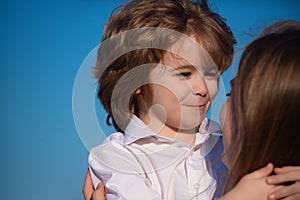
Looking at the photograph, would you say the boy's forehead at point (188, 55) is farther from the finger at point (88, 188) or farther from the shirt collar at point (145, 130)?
the finger at point (88, 188)

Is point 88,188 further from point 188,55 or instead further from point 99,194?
point 188,55

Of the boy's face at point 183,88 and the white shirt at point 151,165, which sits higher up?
the boy's face at point 183,88

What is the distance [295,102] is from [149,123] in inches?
18.0

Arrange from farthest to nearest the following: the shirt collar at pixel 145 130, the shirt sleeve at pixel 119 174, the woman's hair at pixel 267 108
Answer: the shirt collar at pixel 145 130
the shirt sleeve at pixel 119 174
the woman's hair at pixel 267 108

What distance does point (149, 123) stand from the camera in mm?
1158

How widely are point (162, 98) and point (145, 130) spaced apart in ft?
0.28

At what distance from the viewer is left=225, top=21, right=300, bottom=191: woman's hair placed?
0.77 meters

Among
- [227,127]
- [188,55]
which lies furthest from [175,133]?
[227,127]

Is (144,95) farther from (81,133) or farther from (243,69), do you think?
(243,69)

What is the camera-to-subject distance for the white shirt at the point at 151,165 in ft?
3.43

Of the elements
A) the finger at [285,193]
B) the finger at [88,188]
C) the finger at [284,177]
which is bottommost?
the finger at [88,188]

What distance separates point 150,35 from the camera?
1181 millimetres

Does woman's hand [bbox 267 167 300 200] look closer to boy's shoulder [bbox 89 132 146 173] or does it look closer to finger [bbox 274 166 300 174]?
finger [bbox 274 166 300 174]

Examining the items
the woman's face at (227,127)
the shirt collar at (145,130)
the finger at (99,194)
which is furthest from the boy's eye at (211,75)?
the finger at (99,194)
